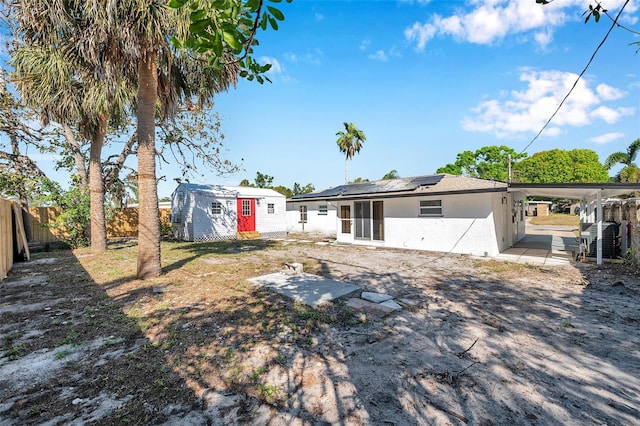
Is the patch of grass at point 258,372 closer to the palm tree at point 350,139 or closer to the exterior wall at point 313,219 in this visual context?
the exterior wall at point 313,219

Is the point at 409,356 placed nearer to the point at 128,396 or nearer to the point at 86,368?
the point at 128,396

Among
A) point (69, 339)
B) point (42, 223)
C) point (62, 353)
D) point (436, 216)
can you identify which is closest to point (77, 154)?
point (42, 223)

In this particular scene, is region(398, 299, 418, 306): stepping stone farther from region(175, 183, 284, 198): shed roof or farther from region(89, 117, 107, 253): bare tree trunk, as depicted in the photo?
region(175, 183, 284, 198): shed roof

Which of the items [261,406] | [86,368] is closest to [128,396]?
[86,368]

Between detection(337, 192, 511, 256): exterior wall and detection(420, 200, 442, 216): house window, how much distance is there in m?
0.16

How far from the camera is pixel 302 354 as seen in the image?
141 inches

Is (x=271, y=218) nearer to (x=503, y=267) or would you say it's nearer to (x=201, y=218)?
(x=201, y=218)

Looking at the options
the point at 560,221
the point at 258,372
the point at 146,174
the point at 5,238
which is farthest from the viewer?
the point at 560,221

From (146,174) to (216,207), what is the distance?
424 inches

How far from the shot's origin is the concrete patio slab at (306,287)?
5.80m

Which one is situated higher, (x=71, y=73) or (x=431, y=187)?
(x=71, y=73)

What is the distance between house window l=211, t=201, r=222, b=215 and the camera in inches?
695

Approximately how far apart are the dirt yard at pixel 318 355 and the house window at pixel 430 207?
566cm

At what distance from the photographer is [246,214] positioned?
19.1 metres
